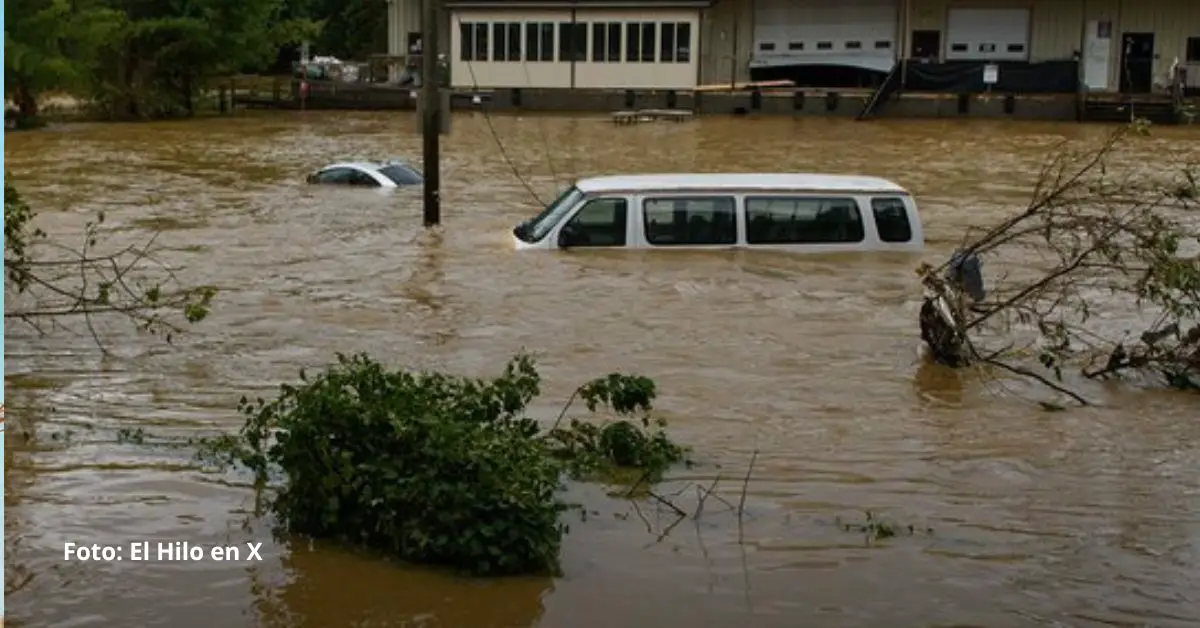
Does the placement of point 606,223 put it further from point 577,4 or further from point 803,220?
point 577,4

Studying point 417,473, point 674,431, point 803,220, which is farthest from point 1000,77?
point 417,473

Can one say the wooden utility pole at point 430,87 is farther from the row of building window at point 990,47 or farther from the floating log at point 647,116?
the row of building window at point 990,47

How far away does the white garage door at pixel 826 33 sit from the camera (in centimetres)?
5569

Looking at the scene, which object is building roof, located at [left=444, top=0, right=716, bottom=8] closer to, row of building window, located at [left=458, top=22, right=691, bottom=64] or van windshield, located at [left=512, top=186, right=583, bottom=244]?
row of building window, located at [left=458, top=22, right=691, bottom=64]

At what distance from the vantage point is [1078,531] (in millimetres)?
7816

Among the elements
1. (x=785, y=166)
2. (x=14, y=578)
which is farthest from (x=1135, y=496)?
(x=785, y=166)

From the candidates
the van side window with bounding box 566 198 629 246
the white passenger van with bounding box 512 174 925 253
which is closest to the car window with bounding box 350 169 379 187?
the white passenger van with bounding box 512 174 925 253

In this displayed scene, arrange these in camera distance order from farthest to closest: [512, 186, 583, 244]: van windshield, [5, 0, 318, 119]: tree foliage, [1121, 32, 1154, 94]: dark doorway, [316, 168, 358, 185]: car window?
[1121, 32, 1154, 94]: dark doorway, [5, 0, 318, 119]: tree foliage, [316, 168, 358, 185]: car window, [512, 186, 583, 244]: van windshield

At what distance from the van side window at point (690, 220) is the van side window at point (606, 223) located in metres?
0.23

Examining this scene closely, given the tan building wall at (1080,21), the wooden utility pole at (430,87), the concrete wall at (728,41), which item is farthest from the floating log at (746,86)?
the wooden utility pole at (430,87)

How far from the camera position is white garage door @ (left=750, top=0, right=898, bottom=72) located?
183 feet

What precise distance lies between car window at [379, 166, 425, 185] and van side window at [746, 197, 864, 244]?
11.3 metres

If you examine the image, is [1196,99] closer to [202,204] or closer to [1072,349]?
[202,204]

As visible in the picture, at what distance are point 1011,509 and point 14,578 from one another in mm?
5039
